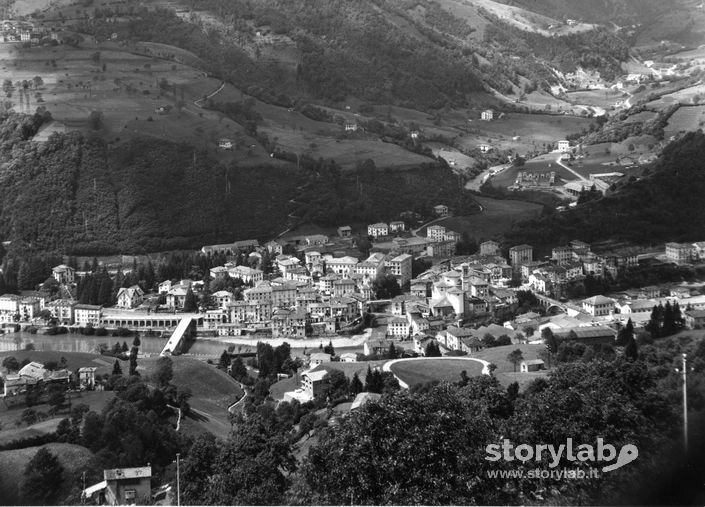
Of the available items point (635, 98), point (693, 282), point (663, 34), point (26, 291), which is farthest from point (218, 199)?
point (663, 34)

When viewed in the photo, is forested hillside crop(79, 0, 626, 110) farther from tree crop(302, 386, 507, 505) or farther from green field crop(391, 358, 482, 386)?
tree crop(302, 386, 507, 505)

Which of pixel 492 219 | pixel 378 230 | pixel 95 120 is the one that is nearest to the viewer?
pixel 378 230

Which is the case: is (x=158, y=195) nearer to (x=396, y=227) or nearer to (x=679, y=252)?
(x=396, y=227)

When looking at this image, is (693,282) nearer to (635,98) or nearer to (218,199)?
(218,199)

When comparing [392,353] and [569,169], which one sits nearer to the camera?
[392,353]

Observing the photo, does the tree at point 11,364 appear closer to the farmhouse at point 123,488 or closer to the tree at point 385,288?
the farmhouse at point 123,488

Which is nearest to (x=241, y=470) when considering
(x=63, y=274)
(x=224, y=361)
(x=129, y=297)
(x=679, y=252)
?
(x=224, y=361)
